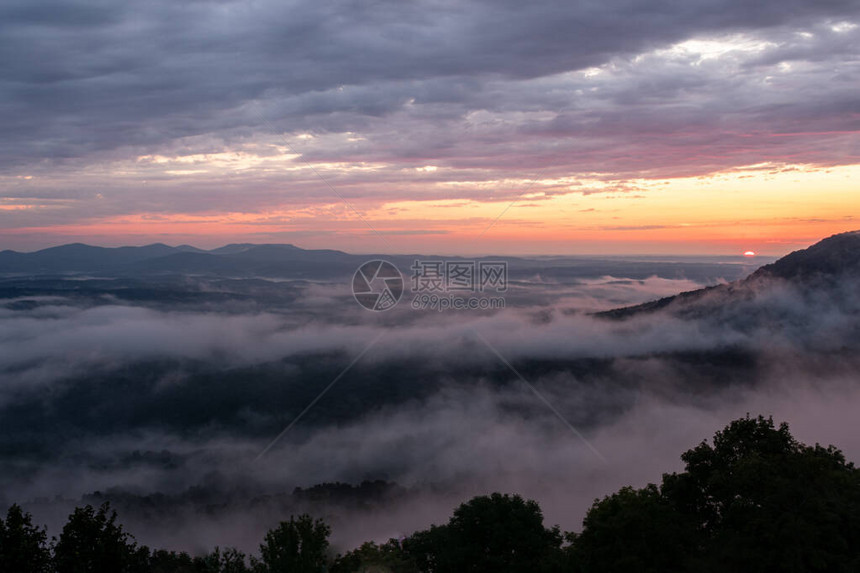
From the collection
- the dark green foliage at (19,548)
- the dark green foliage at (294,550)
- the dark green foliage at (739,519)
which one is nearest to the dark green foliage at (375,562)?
the dark green foliage at (294,550)

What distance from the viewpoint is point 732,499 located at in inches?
1200

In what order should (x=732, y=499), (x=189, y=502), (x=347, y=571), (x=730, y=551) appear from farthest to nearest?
1. (x=189, y=502)
2. (x=347, y=571)
3. (x=732, y=499)
4. (x=730, y=551)

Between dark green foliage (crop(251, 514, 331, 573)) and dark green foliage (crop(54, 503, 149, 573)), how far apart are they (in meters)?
7.54

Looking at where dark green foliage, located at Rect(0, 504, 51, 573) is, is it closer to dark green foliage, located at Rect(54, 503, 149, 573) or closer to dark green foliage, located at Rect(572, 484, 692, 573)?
dark green foliage, located at Rect(54, 503, 149, 573)

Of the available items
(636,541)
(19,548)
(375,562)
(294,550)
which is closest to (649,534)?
(636,541)

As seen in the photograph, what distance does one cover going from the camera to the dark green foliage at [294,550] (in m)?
27.4

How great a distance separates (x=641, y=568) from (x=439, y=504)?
6481 inches

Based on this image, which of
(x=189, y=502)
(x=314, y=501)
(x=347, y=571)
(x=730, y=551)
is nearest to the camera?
(x=730, y=551)

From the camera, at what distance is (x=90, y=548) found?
3030 cm

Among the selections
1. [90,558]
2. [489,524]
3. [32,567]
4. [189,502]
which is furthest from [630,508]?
[189,502]

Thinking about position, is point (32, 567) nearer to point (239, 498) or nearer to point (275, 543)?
point (275, 543)

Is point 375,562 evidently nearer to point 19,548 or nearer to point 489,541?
point 489,541

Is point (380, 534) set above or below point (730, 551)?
below

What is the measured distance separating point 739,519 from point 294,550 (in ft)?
73.6
